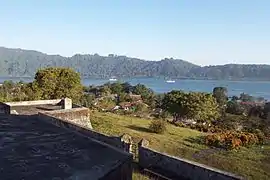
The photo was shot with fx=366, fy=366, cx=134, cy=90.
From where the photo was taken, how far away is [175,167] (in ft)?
30.6

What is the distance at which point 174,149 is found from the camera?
68.2 ft

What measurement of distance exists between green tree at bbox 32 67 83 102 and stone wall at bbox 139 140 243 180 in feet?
77.2

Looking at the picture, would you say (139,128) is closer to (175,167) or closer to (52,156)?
(175,167)

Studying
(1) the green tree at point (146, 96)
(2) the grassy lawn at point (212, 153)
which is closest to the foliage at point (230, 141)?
(2) the grassy lawn at point (212, 153)

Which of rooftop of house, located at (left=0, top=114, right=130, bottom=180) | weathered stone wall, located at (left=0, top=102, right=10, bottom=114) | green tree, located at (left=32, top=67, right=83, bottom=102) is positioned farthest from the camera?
green tree, located at (left=32, top=67, right=83, bottom=102)

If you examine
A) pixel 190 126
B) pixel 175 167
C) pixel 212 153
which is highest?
pixel 175 167

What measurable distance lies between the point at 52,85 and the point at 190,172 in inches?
1036

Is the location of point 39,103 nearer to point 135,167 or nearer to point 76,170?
point 135,167

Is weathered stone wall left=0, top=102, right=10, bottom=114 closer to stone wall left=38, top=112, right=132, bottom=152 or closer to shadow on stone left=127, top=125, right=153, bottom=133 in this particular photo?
stone wall left=38, top=112, right=132, bottom=152

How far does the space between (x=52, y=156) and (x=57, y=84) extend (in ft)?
85.8

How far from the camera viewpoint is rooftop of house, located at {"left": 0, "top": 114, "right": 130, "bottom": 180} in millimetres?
6996

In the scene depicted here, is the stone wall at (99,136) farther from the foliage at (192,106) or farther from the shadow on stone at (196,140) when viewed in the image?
the foliage at (192,106)

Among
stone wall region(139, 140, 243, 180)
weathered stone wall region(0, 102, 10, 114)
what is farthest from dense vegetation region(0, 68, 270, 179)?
stone wall region(139, 140, 243, 180)

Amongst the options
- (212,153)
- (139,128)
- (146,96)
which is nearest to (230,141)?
(212,153)
